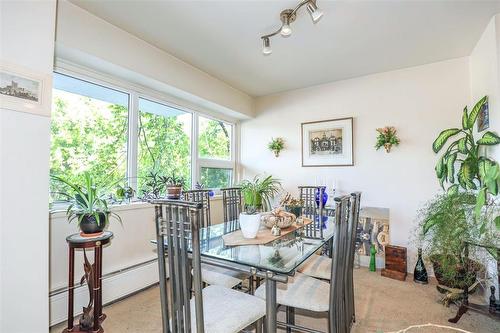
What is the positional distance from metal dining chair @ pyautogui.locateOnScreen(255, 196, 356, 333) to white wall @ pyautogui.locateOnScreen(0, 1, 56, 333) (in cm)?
141

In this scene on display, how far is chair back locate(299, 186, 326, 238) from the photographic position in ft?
7.31

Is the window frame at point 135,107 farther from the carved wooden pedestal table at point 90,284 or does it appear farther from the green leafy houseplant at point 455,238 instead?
the green leafy houseplant at point 455,238

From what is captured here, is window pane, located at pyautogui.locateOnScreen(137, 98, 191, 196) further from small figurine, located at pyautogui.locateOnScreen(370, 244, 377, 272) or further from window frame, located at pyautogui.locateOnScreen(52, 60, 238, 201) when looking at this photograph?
small figurine, located at pyautogui.locateOnScreen(370, 244, 377, 272)

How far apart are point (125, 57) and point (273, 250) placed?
2.22 metres

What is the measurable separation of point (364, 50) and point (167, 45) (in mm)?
2121

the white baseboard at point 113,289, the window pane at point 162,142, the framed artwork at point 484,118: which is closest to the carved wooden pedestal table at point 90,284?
the white baseboard at point 113,289

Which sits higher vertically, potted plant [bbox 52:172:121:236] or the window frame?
the window frame

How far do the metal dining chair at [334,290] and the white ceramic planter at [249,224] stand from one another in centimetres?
36

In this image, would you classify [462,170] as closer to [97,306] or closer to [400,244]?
[400,244]

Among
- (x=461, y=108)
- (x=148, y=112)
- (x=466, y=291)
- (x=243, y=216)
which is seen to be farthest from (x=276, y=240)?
(x=461, y=108)

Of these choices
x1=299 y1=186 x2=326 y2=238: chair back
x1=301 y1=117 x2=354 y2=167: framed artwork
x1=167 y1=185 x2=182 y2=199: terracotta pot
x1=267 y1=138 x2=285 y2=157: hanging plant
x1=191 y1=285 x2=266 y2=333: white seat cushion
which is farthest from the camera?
x1=267 y1=138 x2=285 y2=157: hanging plant

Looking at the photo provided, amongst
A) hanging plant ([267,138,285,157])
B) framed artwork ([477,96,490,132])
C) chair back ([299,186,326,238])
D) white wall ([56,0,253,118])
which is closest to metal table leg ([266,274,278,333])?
chair back ([299,186,326,238])

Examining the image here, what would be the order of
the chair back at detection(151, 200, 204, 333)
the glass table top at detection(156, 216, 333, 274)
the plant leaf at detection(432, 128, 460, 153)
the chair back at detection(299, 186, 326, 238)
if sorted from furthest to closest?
the plant leaf at detection(432, 128, 460, 153), the chair back at detection(299, 186, 326, 238), the glass table top at detection(156, 216, 333, 274), the chair back at detection(151, 200, 204, 333)

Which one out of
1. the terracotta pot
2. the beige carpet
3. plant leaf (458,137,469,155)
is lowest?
the beige carpet
